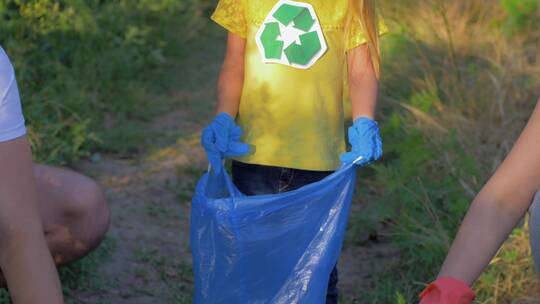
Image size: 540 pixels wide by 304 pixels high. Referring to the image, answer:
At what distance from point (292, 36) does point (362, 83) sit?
0.75 feet

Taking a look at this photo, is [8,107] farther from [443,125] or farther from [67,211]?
[443,125]

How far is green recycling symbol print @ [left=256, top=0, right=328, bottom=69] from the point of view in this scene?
2.79m

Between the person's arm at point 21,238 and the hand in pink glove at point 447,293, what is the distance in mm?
741

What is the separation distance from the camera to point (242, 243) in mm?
2580

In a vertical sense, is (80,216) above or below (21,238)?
below

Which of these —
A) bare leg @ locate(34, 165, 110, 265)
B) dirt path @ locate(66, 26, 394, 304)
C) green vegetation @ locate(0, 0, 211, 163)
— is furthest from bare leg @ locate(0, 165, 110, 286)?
green vegetation @ locate(0, 0, 211, 163)

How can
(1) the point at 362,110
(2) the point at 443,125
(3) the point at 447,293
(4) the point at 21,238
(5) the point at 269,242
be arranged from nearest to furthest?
(3) the point at 447,293 → (4) the point at 21,238 → (5) the point at 269,242 → (1) the point at 362,110 → (2) the point at 443,125

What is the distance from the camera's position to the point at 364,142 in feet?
8.68

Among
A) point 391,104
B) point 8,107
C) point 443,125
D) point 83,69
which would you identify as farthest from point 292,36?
point 83,69

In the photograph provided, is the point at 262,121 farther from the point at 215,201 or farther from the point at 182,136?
the point at 182,136

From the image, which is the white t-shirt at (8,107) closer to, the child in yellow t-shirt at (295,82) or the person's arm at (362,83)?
the child in yellow t-shirt at (295,82)

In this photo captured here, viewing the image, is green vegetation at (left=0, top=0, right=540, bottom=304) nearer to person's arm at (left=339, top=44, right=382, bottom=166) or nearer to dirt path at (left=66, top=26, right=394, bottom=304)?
dirt path at (left=66, top=26, right=394, bottom=304)

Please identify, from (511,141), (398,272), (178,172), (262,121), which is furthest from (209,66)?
(262,121)

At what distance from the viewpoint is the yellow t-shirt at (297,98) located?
280 cm
